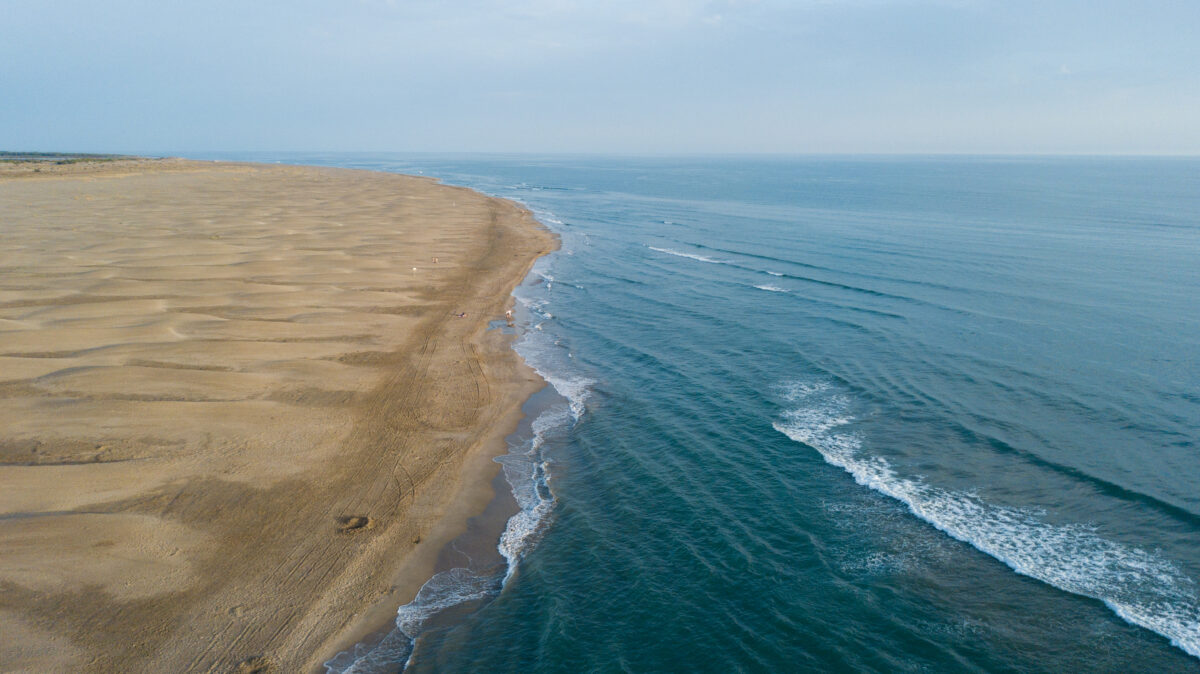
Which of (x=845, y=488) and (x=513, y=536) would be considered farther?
(x=845, y=488)

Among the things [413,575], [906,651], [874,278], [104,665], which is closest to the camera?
[104,665]

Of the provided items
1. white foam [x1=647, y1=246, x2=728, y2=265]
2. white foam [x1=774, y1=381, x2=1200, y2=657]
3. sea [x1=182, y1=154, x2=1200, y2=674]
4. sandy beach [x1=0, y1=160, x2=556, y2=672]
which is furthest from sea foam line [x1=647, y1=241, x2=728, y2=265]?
white foam [x1=774, y1=381, x2=1200, y2=657]

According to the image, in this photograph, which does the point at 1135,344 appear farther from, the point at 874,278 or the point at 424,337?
the point at 424,337

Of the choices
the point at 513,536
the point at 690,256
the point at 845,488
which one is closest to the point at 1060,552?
the point at 845,488

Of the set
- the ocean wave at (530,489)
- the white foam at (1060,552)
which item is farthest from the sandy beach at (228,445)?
the white foam at (1060,552)

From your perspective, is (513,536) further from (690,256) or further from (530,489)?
(690,256)

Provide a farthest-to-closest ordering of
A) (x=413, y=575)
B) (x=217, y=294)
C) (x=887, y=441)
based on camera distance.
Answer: (x=217, y=294), (x=887, y=441), (x=413, y=575)

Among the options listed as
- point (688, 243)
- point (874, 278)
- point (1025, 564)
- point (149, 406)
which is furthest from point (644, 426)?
point (688, 243)
